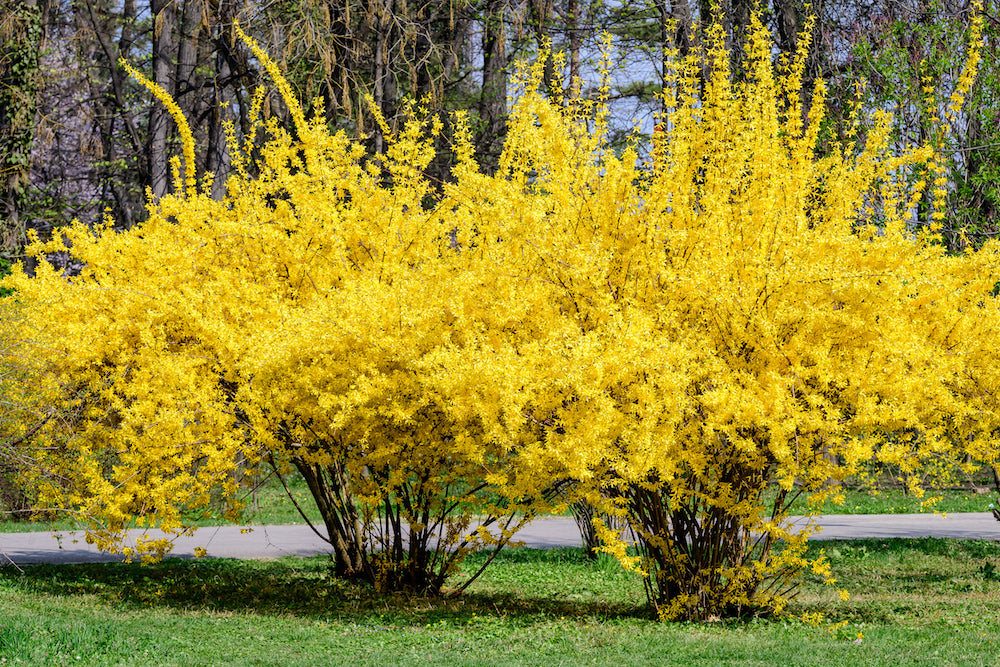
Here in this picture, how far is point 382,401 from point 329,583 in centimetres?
305

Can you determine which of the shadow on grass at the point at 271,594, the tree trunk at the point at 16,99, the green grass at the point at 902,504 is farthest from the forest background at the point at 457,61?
the green grass at the point at 902,504

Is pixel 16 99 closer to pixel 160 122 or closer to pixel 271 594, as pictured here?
pixel 160 122

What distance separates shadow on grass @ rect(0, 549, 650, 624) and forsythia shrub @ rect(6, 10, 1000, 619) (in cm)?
39

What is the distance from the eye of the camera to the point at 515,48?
53.1 ft

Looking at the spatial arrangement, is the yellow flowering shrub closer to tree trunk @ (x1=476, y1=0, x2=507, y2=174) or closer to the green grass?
tree trunk @ (x1=476, y1=0, x2=507, y2=174)

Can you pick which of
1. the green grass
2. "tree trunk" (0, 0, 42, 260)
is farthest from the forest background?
the green grass

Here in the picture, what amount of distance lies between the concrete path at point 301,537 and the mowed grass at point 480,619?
2.83 feet

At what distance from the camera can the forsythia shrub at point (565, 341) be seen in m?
6.14

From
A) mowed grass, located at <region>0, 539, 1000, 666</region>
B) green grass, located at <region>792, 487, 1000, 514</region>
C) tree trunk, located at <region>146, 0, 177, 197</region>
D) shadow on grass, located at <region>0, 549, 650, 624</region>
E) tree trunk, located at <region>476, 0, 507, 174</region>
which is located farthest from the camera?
green grass, located at <region>792, 487, 1000, 514</region>

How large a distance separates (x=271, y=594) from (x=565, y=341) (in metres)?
4.03

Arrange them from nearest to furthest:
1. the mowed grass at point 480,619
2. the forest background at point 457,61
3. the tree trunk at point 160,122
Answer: the mowed grass at point 480,619
the forest background at point 457,61
the tree trunk at point 160,122

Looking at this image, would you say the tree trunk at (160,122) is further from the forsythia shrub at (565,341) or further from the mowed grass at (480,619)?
the forsythia shrub at (565,341)

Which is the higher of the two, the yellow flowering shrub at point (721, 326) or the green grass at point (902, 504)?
the yellow flowering shrub at point (721, 326)

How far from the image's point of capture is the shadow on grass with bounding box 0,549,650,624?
25.5 ft
